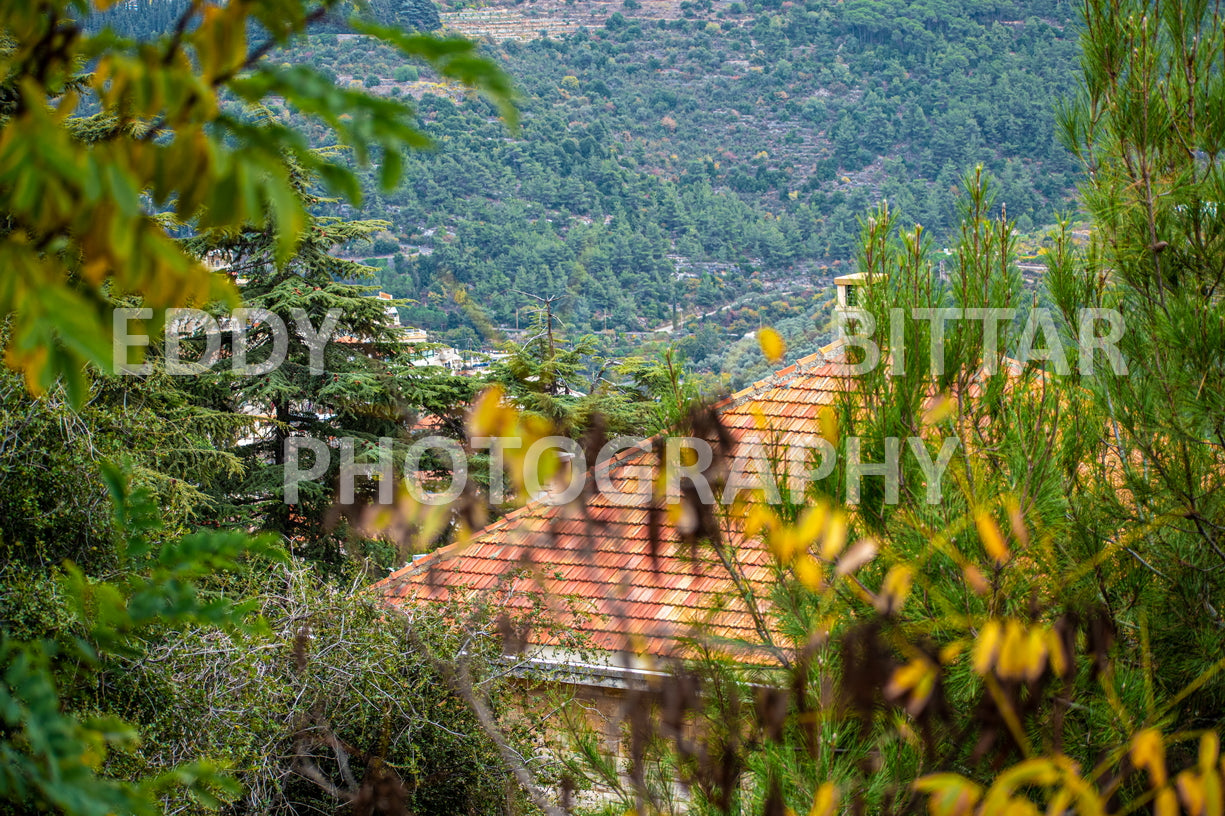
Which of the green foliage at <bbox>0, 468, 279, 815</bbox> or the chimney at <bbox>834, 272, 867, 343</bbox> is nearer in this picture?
the green foliage at <bbox>0, 468, 279, 815</bbox>

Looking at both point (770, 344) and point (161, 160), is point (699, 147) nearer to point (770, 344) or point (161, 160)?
point (770, 344)

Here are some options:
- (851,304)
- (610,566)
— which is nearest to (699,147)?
(610,566)

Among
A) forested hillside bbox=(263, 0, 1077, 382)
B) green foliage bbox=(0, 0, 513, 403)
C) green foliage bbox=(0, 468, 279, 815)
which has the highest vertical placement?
forested hillside bbox=(263, 0, 1077, 382)

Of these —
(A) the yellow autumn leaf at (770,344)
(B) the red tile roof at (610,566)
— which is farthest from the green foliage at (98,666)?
(B) the red tile roof at (610,566)

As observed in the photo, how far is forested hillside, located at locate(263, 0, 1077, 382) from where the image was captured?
27469 millimetres

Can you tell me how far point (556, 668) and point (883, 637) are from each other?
4.68 meters

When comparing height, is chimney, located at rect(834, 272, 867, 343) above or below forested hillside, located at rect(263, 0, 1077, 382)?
below

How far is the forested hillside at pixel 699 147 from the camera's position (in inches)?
1081

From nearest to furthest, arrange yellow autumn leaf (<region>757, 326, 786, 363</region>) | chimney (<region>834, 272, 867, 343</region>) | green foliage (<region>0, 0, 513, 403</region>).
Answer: green foliage (<region>0, 0, 513, 403</region>), yellow autumn leaf (<region>757, 326, 786, 363</region>), chimney (<region>834, 272, 867, 343</region>)

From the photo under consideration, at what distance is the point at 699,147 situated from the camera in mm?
39594

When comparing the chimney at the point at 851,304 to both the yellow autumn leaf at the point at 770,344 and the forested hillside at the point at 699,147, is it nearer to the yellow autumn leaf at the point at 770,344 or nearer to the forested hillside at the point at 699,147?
the yellow autumn leaf at the point at 770,344

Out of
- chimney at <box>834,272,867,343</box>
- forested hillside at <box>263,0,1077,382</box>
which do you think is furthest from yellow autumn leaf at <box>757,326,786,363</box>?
forested hillside at <box>263,0,1077,382</box>

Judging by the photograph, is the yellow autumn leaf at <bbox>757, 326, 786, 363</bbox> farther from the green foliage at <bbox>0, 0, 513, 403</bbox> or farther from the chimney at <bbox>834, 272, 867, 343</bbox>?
the chimney at <bbox>834, 272, 867, 343</bbox>

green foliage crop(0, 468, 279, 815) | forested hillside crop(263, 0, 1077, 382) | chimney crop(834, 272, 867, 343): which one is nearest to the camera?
green foliage crop(0, 468, 279, 815)
